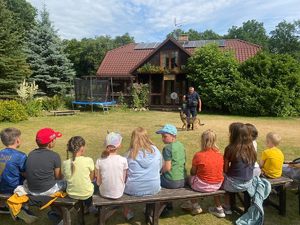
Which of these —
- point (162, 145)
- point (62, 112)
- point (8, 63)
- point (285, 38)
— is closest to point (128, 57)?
point (8, 63)

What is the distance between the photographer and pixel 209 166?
4367mm

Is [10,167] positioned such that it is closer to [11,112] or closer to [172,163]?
[172,163]

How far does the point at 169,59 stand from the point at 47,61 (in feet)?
33.6

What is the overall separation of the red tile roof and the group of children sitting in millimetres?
21495

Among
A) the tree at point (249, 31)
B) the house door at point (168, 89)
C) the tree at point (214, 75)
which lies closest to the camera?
the tree at point (214, 75)

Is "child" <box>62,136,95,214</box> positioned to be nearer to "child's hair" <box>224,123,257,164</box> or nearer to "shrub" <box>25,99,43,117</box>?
"child's hair" <box>224,123,257,164</box>

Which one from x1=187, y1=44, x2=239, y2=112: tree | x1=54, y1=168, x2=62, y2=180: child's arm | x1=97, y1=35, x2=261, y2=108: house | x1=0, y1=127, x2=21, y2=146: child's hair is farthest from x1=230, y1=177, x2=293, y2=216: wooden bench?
x1=97, y1=35, x2=261, y2=108: house

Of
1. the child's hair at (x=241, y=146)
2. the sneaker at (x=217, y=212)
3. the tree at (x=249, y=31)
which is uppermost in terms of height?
the tree at (x=249, y=31)

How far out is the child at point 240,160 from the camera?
4.43 metres

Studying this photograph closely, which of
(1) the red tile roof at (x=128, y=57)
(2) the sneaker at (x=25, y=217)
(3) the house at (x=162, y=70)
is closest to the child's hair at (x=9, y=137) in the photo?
(2) the sneaker at (x=25, y=217)

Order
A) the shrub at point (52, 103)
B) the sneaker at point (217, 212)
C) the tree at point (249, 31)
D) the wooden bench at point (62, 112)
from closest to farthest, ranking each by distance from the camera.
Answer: the sneaker at point (217, 212) < the wooden bench at point (62, 112) < the shrub at point (52, 103) < the tree at point (249, 31)

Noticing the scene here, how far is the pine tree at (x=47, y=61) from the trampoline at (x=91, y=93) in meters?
3.83

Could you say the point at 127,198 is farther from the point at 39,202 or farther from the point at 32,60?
the point at 32,60

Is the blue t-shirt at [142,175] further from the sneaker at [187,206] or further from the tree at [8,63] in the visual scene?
the tree at [8,63]
